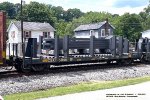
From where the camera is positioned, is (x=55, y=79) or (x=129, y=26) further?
(x=129, y=26)

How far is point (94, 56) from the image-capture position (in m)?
20.3

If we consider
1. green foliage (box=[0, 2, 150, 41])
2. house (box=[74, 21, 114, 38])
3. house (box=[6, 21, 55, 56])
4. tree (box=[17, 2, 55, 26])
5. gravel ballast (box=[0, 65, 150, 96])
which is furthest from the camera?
tree (box=[17, 2, 55, 26])

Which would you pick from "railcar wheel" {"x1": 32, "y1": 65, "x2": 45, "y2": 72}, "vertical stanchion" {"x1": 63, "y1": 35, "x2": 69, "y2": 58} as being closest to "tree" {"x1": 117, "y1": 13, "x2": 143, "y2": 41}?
"vertical stanchion" {"x1": 63, "y1": 35, "x2": 69, "y2": 58}

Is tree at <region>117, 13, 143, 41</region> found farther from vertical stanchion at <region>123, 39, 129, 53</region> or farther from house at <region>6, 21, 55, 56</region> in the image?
vertical stanchion at <region>123, 39, 129, 53</region>

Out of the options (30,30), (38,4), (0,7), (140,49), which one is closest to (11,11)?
(0,7)

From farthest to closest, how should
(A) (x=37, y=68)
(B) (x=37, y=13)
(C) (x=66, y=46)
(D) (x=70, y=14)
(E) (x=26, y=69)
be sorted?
(D) (x=70, y=14)
(B) (x=37, y=13)
(C) (x=66, y=46)
(A) (x=37, y=68)
(E) (x=26, y=69)

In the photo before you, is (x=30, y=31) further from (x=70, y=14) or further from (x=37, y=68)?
(x=70, y=14)

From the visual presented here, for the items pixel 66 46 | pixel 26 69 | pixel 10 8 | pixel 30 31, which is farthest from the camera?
pixel 10 8

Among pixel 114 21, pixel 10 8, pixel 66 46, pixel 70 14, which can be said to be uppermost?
pixel 10 8

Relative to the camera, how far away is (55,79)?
1562 cm

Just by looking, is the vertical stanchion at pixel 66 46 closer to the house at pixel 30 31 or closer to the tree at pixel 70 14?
the house at pixel 30 31

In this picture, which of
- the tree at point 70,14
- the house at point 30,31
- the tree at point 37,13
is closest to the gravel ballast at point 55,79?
the house at point 30,31

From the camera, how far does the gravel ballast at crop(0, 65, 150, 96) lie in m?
13.4

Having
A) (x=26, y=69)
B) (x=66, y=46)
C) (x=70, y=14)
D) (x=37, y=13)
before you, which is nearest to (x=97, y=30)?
(x=66, y=46)
